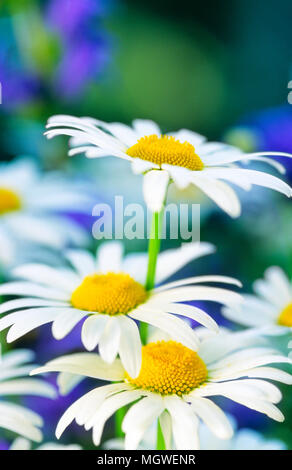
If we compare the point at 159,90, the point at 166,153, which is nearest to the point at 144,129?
the point at 166,153

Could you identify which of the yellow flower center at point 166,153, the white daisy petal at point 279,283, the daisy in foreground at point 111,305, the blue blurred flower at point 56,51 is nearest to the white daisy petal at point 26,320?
the daisy in foreground at point 111,305

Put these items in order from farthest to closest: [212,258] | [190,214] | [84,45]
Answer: [84,45], [190,214], [212,258]

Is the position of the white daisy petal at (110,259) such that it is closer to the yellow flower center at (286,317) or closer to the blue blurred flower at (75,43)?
the yellow flower center at (286,317)

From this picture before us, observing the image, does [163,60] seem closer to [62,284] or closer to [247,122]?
[247,122]

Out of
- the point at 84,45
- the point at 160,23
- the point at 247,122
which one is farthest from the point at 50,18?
the point at 160,23

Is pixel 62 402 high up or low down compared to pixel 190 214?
down

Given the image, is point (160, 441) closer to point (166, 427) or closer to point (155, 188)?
point (166, 427)

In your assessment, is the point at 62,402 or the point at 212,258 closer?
the point at 62,402

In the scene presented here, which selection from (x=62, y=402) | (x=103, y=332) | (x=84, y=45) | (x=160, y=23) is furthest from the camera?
(x=160, y=23)
